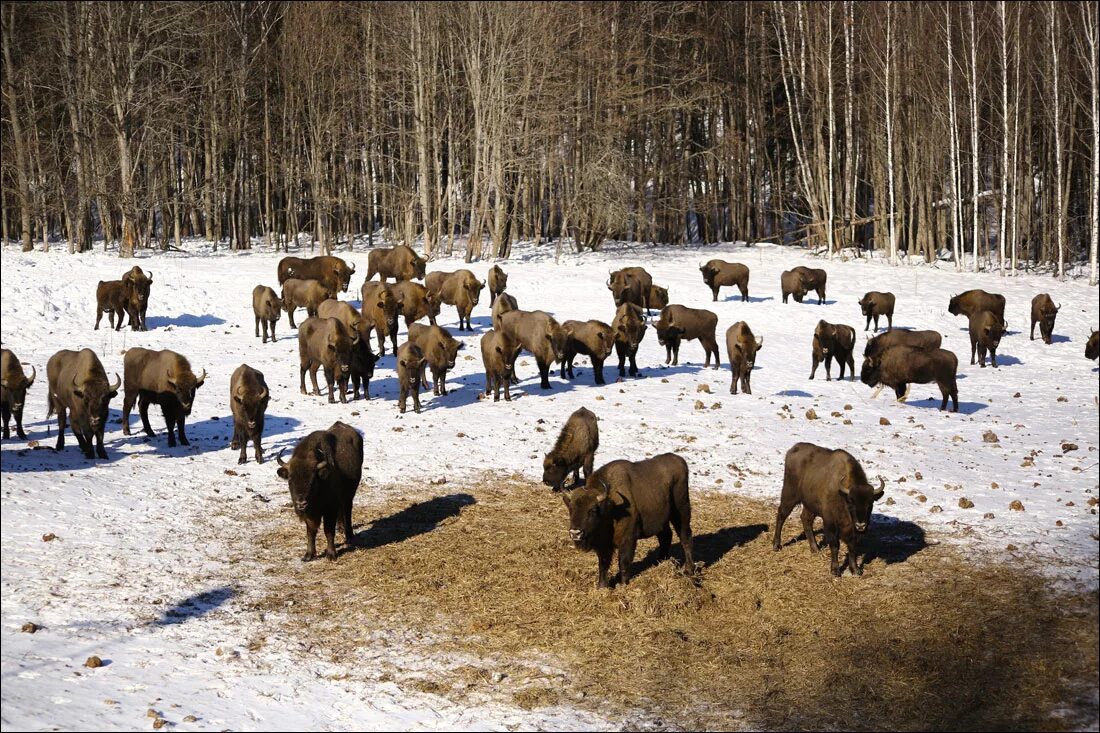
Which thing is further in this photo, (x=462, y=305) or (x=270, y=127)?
(x=270, y=127)

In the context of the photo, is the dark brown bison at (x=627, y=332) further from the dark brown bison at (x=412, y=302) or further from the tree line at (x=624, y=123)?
the tree line at (x=624, y=123)

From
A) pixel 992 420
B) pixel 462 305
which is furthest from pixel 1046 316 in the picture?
pixel 462 305

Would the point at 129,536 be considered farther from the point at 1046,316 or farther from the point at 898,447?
the point at 1046,316

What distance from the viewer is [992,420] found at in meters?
16.7

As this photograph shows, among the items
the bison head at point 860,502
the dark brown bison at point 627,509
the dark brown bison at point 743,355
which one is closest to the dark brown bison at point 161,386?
the dark brown bison at point 627,509

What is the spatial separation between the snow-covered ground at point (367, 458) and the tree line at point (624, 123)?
850 centimetres

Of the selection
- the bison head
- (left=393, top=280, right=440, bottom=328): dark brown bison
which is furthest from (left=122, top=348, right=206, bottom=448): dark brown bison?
(left=393, top=280, right=440, bottom=328): dark brown bison

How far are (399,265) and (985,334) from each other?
17564 millimetres

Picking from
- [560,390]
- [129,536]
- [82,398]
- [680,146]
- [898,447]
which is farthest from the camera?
[680,146]

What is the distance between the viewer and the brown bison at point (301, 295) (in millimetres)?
27047

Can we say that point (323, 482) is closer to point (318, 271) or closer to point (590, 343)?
point (590, 343)

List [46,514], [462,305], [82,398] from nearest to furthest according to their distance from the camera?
1. [46,514]
2. [82,398]
3. [462,305]

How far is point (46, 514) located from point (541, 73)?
3575cm

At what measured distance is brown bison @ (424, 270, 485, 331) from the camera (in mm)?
27719
